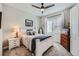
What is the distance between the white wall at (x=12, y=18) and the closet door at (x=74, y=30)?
2.39ft

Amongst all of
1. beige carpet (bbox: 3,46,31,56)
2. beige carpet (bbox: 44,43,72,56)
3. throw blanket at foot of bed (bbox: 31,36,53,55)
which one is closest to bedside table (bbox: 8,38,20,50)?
beige carpet (bbox: 3,46,31,56)

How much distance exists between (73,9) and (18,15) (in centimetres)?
99

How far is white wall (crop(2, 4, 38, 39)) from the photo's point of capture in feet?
4.98

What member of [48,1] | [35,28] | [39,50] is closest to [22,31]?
[35,28]

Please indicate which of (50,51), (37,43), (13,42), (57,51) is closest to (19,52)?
(13,42)

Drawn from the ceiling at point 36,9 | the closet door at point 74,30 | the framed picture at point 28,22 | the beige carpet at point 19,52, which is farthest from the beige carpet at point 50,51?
the ceiling at point 36,9

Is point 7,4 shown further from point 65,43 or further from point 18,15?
point 65,43

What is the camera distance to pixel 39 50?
1575 millimetres

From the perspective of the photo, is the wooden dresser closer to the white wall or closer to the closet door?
the closet door

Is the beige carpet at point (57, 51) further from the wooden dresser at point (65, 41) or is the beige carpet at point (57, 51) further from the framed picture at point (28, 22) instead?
the framed picture at point (28, 22)

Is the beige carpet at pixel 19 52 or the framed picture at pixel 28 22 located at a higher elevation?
the framed picture at pixel 28 22

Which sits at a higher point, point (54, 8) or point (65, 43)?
point (54, 8)

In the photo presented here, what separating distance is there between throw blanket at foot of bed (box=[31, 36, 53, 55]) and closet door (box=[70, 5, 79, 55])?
411 millimetres

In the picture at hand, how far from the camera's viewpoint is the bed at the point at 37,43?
1.57 metres
